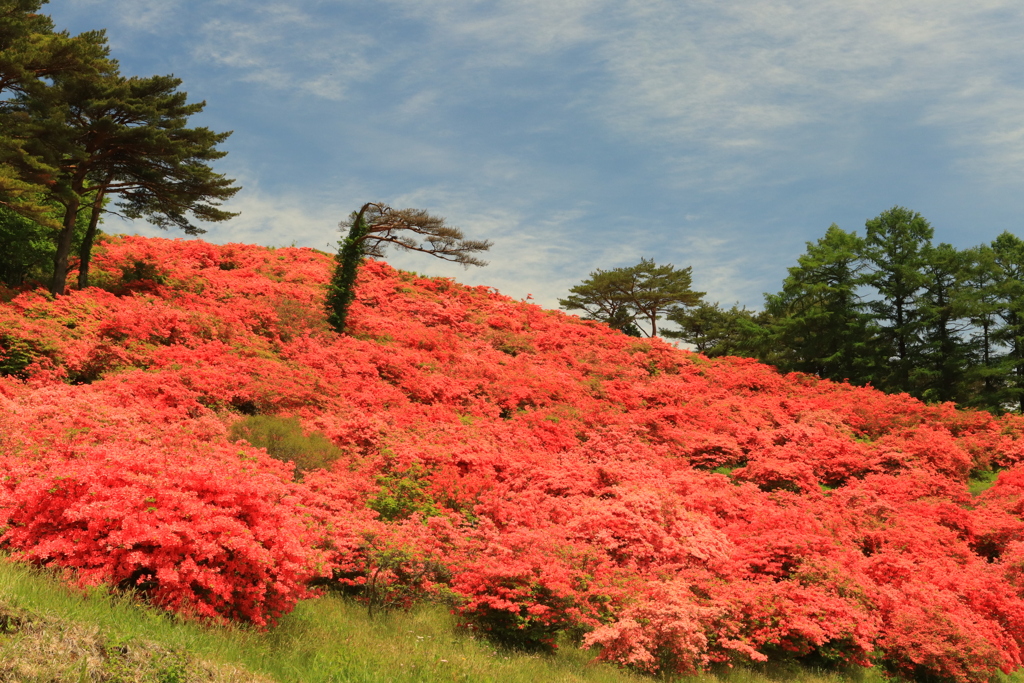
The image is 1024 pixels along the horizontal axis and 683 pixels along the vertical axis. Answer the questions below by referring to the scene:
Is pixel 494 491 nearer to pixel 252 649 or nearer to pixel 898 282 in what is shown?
pixel 252 649

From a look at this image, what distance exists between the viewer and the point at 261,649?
717 centimetres

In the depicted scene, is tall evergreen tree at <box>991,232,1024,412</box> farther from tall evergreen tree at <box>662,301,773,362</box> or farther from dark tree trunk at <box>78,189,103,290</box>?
dark tree trunk at <box>78,189,103,290</box>

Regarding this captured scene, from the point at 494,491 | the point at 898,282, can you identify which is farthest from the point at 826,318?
the point at 494,491

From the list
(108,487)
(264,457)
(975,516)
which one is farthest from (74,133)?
(975,516)

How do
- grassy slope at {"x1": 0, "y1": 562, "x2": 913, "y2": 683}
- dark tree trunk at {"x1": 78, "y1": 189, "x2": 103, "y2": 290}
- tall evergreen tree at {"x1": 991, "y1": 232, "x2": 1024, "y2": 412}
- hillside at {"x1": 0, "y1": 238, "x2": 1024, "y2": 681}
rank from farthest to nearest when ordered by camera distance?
tall evergreen tree at {"x1": 991, "y1": 232, "x2": 1024, "y2": 412} → dark tree trunk at {"x1": 78, "y1": 189, "x2": 103, "y2": 290} → hillside at {"x1": 0, "y1": 238, "x2": 1024, "y2": 681} → grassy slope at {"x1": 0, "y1": 562, "x2": 913, "y2": 683}

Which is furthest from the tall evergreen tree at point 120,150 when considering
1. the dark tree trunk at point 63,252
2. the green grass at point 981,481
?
the green grass at point 981,481

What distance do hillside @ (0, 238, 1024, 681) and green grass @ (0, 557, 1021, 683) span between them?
0.40 metres

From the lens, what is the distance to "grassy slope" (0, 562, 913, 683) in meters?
5.55

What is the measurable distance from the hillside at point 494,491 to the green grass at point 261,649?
396mm

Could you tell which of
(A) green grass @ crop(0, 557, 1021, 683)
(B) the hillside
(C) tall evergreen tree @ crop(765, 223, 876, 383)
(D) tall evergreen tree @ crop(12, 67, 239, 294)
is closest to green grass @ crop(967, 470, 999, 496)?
(B) the hillside

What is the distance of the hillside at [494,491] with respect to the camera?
26.4ft

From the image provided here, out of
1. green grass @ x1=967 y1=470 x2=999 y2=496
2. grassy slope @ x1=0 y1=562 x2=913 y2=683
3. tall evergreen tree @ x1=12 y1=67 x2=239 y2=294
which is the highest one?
tall evergreen tree @ x1=12 y1=67 x2=239 y2=294

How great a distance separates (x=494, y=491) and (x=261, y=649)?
261 inches

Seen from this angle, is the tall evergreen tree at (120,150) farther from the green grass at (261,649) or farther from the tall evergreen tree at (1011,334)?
the tall evergreen tree at (1011,334)
